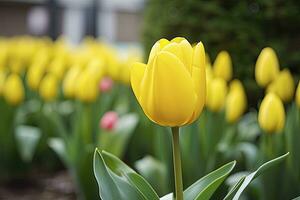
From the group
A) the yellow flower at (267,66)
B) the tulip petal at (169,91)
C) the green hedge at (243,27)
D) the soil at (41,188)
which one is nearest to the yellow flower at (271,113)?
the yellow flower at (267,66)

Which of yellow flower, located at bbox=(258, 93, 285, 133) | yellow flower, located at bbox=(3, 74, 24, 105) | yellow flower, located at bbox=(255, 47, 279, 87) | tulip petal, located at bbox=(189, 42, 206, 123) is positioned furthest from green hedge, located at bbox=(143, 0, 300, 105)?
tulip petal, located at bbox=(189, 42, 206, 123)

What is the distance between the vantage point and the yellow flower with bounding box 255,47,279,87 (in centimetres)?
184

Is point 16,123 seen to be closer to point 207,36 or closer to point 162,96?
point 207,36

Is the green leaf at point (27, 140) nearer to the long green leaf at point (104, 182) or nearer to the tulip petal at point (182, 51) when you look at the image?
the long green leaf at point (104, 182)

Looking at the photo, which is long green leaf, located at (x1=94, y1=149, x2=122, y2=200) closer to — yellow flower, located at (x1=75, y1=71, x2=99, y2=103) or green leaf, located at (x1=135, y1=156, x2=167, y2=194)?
green leaf, located at (x1=135, y1=156, x2=167, y2=194)

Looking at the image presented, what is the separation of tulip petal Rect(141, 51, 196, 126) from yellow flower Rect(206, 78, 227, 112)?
1016mm

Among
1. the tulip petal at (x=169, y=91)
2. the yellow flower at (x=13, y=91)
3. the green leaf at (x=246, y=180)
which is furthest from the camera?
the yellow flower at (x=13, y=91)

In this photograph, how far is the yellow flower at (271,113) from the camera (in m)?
1.54

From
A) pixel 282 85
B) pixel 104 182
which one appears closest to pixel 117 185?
pixel 104 182

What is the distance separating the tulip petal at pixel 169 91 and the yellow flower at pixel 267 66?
2.85 ft

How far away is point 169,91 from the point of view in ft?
3.37

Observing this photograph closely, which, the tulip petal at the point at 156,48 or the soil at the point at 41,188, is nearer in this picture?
the tulip petal at the point at 156,48

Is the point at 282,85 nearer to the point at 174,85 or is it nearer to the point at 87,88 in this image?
the point at 87,88

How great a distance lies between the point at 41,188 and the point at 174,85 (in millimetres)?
2026
